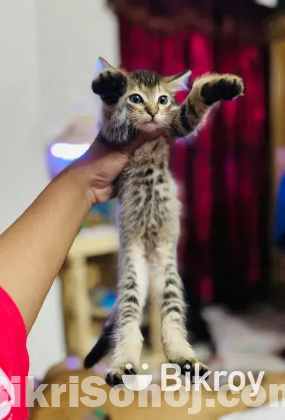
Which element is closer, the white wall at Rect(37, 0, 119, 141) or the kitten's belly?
the kitten's belly

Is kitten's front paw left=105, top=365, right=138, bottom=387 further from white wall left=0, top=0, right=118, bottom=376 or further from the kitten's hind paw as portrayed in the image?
white wall left=0, top=0, right=118, bottom=376

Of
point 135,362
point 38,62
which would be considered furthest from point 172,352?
point 38,62

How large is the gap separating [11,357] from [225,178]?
855mm

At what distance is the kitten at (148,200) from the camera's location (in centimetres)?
36

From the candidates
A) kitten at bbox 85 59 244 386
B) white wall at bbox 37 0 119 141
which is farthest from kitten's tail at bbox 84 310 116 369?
white wall at bbox 37 0 119 141

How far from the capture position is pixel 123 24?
75 centimetres

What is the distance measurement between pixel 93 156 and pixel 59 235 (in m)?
0.10

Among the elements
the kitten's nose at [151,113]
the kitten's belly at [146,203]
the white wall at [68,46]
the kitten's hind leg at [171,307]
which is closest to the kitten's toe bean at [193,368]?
the kitten's hind leg at [171,307]

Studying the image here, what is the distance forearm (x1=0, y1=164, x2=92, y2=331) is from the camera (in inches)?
15.7

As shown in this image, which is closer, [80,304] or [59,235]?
[59,235]

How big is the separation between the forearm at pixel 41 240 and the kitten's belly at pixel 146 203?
0.23 feet

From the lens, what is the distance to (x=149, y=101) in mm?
372

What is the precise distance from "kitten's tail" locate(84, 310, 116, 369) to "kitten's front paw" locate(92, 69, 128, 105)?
0.67 ft

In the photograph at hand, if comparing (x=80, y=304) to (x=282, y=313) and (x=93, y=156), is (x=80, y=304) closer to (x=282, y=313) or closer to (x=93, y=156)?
(x=93, y=156)
